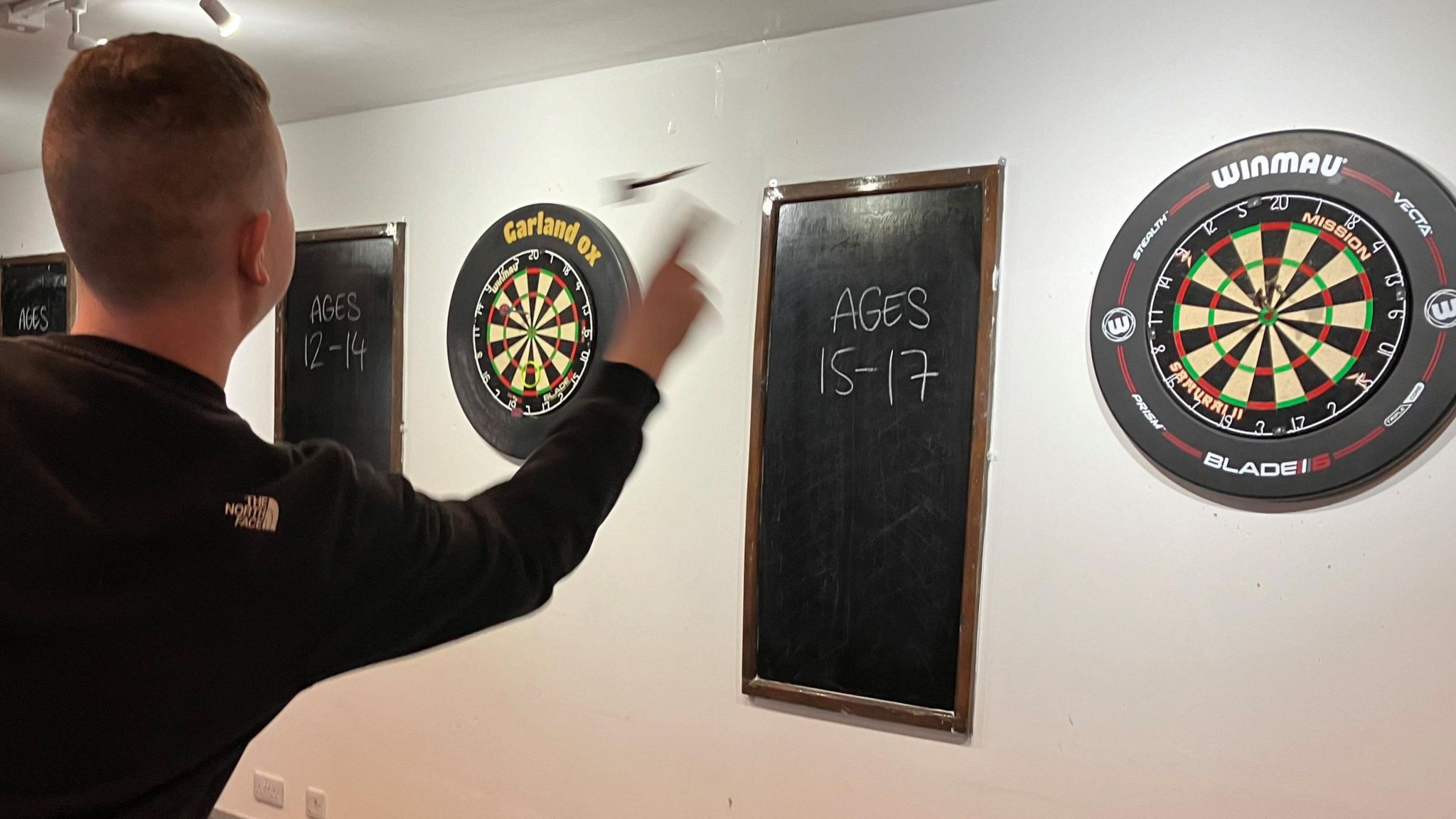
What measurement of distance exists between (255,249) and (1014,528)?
6.24ft

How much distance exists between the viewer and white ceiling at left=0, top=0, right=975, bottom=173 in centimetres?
259

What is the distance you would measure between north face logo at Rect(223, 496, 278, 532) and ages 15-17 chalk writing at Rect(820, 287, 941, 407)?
1890 millimetres

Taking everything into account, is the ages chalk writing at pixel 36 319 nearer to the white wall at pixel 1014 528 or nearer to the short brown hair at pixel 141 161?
the white wall at pixel 1014 528

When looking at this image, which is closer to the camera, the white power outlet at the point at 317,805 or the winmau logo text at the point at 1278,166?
the winmau logo text at the point at 1278,166

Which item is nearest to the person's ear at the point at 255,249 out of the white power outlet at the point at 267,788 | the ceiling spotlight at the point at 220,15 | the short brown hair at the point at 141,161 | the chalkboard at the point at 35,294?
the short brown hair at the point at 141,161

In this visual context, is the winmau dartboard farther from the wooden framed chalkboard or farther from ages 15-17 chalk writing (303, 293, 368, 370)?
ages 15-17 chalk writing (303, 293, 368, 370)

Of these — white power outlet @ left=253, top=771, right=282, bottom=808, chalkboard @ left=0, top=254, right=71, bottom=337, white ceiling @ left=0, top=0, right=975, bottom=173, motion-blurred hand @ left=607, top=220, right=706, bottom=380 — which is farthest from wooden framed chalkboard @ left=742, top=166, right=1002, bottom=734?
chalkboard @ left=0, top=254, right=71, bottom=337

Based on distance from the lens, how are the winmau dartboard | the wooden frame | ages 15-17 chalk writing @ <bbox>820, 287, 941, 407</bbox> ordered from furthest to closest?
the wooden frame
ages 15-17 chalk writing @ <bbox>820, 287, 941, 407</bbox>
the winmau dartboard

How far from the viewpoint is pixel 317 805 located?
367cm

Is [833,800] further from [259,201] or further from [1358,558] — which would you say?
[259,201]

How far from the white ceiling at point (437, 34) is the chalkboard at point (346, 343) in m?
0.53

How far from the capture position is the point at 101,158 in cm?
86

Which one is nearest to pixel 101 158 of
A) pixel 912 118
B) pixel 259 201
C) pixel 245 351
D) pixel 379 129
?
pixel 259 201

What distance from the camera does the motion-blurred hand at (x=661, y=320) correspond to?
3.32 feet
